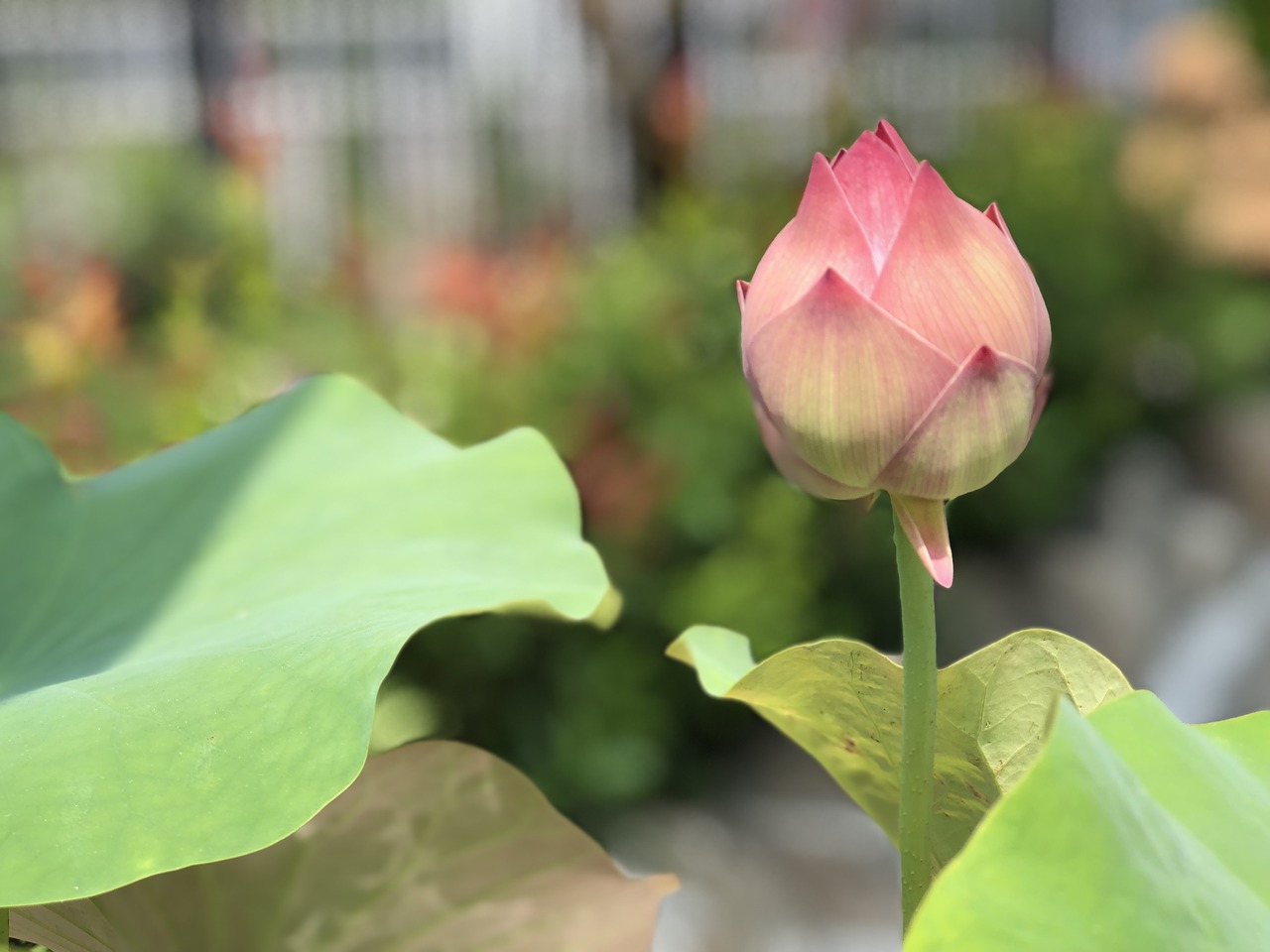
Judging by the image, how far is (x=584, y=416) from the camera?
244 centimetres

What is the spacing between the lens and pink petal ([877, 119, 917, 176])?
341mm

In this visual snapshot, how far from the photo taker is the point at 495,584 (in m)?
0.49

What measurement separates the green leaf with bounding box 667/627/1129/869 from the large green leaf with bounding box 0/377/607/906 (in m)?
0.12

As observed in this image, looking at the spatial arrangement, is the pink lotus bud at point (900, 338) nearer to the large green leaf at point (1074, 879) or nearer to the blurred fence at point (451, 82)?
the large green leaf at point (1074, 879)

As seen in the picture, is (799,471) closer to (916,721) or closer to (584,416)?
(916,721)

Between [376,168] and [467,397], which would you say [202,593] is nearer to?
[467,397]

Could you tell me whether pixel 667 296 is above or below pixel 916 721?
below

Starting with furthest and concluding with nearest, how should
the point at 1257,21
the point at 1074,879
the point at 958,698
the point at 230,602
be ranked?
1. the point at 1257,21
2. the point at 230,602
3. the point at 958,698
4. the point at 1074,879

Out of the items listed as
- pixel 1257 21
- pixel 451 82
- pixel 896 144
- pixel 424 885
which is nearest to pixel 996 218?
pixel 896 144

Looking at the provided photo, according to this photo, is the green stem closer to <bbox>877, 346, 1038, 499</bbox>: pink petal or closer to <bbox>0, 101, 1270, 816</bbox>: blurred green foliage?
<bbox>877, 346, 1038, 499</bbox>: pink petal

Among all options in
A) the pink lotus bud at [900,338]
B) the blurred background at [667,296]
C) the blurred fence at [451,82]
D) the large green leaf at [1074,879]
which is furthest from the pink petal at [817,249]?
the blurred fence at [451,82]

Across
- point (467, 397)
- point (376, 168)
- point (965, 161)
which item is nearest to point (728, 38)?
point (376, 168)

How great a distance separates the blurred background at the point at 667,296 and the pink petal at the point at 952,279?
68.2 inches

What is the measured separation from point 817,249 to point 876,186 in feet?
0.08
